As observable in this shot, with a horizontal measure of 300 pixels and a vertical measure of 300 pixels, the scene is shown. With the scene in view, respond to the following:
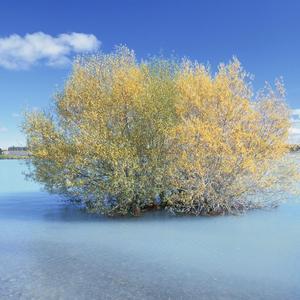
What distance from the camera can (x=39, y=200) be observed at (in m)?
24.1

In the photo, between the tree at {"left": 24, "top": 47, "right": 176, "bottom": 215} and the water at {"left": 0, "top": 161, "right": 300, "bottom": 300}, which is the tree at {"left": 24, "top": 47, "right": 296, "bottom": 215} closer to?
the tree at {"left": 24, "top": 47, "right": 176, "bottom": 215}

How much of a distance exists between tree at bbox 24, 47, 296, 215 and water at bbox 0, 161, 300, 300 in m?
1.15

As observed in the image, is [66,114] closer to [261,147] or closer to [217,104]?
[217,104]

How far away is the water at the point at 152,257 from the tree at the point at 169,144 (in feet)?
3.77

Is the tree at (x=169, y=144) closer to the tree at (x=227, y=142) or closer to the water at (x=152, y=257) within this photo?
the tree at (x=227, y=142)

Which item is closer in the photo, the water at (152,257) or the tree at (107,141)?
the water at (152,257)

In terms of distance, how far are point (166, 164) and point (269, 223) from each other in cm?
439

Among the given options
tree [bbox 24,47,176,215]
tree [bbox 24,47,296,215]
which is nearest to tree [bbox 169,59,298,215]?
tree [bbox 24,47,296,215]

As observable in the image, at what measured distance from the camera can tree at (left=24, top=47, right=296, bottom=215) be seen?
15.6m

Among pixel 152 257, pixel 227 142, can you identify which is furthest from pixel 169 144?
pixel 152 257

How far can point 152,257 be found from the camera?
10.9m

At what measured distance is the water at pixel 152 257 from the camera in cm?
833

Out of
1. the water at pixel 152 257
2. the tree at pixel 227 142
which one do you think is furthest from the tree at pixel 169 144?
the water at pixel 152 257

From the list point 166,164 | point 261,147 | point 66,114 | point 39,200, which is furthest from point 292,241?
point 39,200
